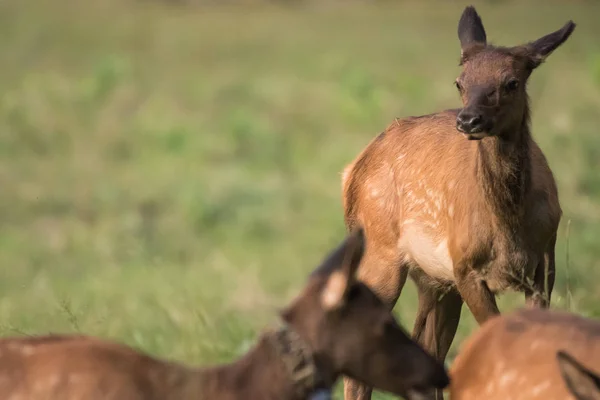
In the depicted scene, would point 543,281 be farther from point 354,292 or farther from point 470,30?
point 354,292

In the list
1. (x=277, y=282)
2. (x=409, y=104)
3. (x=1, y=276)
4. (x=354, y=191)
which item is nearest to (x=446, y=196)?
(x=354, y=191)

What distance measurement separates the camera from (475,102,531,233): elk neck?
7613mm

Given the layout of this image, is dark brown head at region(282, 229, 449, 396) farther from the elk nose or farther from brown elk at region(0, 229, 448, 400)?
the elk nose

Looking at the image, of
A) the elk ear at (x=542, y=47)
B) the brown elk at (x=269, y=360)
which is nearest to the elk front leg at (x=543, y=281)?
the elk ear at (x=542, y=47)

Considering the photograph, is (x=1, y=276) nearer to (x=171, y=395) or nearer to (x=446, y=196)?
(x=446, y=196)

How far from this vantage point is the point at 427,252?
8164mm

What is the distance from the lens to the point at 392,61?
28219mm

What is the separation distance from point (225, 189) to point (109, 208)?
6.22 feet

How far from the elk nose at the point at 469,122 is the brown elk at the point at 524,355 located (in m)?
1.48

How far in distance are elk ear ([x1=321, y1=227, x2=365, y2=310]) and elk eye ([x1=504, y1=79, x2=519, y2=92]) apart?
229 centimetres

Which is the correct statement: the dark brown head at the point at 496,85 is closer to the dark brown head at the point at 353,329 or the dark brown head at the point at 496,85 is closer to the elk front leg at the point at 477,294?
the elk front leg at the point at 477,294

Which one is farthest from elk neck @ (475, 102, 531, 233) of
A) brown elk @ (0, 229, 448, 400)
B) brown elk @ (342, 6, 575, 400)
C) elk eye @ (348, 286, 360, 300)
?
elk eye @ (348, 286, 360, 300)

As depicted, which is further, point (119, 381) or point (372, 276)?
point (372, 276)

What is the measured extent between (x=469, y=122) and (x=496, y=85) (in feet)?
1.33
